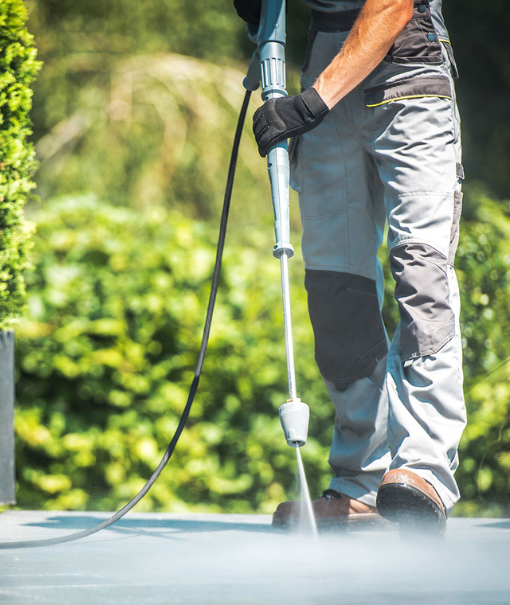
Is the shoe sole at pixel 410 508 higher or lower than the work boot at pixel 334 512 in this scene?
higher

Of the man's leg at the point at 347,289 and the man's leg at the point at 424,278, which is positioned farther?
the man's leg at the point at 347,289

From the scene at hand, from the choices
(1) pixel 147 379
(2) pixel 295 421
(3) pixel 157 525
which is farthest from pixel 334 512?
(1) pixel 147 379

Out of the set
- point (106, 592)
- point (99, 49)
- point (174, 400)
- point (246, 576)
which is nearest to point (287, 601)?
point (246, 576)

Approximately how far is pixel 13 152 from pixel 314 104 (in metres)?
1.05

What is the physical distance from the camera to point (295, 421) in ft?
6.06

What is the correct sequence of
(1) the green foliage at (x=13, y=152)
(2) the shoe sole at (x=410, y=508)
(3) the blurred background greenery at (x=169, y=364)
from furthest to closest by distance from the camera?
(3) the blurred background greenery at (x=169, y=364) → (1) the green foliage at (x=13, y=152) → (2) the shoe sole at (x=410, y=508)

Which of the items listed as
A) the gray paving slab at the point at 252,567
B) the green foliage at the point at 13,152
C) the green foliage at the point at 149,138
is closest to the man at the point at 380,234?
the gray paving slab at the point at 252,567

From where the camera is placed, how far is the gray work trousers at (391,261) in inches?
72.8

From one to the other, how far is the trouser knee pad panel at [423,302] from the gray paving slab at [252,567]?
0.45 metres

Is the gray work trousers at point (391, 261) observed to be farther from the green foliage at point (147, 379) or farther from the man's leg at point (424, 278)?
the green foliage at point (147, 379)

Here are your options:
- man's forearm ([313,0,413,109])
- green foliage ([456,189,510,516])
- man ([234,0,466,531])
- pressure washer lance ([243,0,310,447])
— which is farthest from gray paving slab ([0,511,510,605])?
man's forearm ([313,0,413,109])

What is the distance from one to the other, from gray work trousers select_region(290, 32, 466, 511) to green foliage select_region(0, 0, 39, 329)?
90cm

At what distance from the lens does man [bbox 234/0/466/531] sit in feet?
6.05

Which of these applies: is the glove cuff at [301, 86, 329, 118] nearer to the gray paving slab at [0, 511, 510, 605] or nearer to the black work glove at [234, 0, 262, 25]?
the black work glove at [234, 0, 262, 25]
